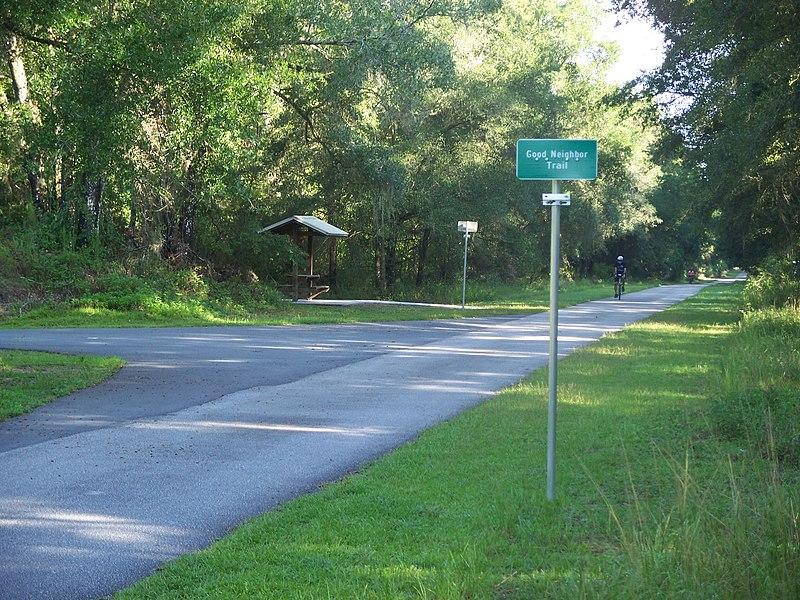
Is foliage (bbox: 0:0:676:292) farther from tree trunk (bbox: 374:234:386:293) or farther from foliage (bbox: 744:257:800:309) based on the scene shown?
foliage (bbox: 744:257:800:309)

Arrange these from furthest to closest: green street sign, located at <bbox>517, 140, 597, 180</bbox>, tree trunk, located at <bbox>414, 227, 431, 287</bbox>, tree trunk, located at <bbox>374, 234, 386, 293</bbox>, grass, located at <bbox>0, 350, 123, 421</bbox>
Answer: tree trunk, located at <bbox>414, 227, 431, 287</bbox> < tree trunk, located at <bbox>374, 234, 386, 293</bbox> < grass, located at <bbox>0, 350, 123, 421</bbox> < green street sign, located at <bbox>517, 140, 597, 180</bbox>

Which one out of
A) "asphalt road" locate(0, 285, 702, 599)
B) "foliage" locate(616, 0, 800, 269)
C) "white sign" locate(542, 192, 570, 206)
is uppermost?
"foliage" locate(616, 0, 800, 269)

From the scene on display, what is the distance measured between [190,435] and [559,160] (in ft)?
17.2

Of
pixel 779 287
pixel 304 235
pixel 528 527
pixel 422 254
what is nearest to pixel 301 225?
pixel 304 235

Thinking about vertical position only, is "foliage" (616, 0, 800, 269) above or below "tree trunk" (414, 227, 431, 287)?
above

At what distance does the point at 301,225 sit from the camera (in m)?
37.8

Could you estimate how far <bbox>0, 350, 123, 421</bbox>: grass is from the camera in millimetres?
12867

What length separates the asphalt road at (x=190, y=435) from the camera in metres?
6.60

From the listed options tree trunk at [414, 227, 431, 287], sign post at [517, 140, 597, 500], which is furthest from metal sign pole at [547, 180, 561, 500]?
tree trunk at [414, 227, 431, 287]

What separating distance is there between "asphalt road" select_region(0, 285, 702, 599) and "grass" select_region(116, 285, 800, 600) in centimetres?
51

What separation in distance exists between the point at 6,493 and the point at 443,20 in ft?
114

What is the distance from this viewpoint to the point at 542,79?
49656mm

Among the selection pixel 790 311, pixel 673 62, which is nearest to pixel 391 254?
pixel 673 62

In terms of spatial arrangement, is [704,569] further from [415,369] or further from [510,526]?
[415,369]
